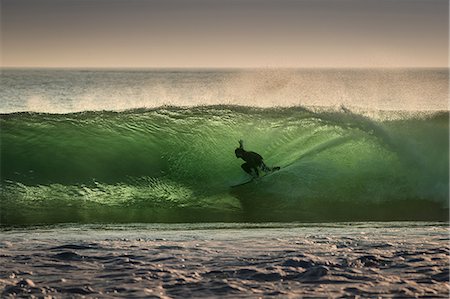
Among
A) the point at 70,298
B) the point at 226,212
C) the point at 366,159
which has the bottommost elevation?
the point at 70,298

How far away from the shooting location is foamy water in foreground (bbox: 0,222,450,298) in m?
7.04

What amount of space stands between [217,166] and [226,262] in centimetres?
553

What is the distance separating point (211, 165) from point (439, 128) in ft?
12.1

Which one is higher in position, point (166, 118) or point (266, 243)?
point (166, 118)

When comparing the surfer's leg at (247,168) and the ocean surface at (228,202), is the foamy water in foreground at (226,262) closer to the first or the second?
the ocean surface at (228,202)

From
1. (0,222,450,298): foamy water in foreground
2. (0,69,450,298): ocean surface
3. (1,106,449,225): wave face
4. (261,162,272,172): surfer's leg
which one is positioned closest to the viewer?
(0,222,450,298): foamy water in foreground

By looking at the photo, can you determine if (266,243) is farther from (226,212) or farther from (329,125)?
(329,125)

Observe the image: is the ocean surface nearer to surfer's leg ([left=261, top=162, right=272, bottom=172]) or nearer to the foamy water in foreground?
the foamy water in foreground

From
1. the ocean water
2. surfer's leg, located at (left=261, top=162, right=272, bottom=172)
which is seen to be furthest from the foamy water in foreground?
surfer's leg, located at (left=261, top=162, right=272, bottom=172)

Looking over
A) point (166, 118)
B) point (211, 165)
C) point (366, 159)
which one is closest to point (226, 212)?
point (211, 165)

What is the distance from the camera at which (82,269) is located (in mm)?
7723

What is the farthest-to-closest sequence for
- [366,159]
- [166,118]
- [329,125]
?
[166,118] → [329,125] → [366,159]

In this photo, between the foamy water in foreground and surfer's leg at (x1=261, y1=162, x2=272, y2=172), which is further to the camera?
surfer's leg at (x1=261, y1=162, x2=272, y2=172)

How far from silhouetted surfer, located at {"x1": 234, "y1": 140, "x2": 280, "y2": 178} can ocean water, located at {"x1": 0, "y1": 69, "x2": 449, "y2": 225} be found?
14 centimetres
